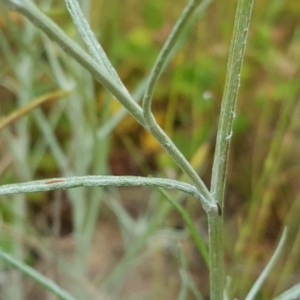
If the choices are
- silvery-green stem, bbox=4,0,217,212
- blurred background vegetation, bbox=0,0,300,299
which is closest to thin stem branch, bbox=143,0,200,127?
silvery-green stem, bbox=4,0,217,212

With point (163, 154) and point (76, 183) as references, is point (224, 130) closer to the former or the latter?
point (76, 183)

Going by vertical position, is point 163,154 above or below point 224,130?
below

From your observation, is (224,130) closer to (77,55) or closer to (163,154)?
(77,55)

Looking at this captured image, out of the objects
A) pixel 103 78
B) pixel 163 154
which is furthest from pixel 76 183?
pixel 163 154

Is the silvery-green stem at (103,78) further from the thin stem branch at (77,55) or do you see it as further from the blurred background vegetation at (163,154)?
the blurred background vegetation at (163,154)

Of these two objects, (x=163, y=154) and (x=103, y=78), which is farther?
(x=163, y=154)

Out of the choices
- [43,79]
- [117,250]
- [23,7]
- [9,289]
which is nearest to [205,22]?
[43,79]

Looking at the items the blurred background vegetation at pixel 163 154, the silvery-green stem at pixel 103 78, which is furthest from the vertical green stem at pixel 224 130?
the blurred background vegetation at pixel 163 154
